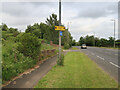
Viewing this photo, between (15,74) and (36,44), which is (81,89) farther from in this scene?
(36,44)

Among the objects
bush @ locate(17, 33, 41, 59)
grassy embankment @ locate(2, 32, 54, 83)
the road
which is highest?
bush @ locate(17, 33, 41, 59)

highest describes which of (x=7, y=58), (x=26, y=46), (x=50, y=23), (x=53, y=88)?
(x=50, y=23)

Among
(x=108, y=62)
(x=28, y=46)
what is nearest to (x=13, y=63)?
(x=28, y=46)

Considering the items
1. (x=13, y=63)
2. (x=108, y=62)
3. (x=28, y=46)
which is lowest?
(x=108, y=62)

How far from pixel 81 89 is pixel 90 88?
1.19 ft

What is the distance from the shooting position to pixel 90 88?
14.4ft

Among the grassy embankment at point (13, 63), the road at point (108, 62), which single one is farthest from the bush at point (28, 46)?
the road at point (108, 62)

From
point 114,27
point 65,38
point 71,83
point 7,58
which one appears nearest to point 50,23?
point 65,38

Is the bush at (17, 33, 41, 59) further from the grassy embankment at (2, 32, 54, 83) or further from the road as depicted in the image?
the road

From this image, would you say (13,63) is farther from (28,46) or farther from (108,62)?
(108,62)

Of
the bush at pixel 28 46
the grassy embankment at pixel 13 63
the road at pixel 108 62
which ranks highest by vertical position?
the bush at pixel 28 46

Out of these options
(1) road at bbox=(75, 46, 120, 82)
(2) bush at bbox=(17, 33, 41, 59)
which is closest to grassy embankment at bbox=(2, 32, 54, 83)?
(2) bush at bbox=(17, 33, 41, 59)

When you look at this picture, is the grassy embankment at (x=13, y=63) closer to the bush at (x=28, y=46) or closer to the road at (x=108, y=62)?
the bush at (x=28, y=46)

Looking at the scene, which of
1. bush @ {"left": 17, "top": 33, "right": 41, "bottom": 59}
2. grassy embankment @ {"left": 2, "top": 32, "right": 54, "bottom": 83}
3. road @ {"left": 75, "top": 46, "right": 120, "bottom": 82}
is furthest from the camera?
bush @ {"left": 17, "top": 33, "right": 41, "bottom": 59}
